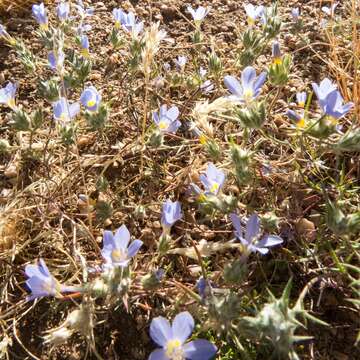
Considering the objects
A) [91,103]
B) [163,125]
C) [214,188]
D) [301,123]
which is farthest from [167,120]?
[301,123]

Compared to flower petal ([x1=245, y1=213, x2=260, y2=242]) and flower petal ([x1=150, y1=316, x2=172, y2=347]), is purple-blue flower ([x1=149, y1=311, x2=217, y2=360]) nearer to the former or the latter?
flower petal ([x1=150, y1=316, x2=172, y2=347])

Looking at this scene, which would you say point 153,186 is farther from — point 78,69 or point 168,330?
point 168,330

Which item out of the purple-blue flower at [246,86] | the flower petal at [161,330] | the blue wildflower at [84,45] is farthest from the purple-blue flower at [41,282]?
the blue wildflower at [84,45]

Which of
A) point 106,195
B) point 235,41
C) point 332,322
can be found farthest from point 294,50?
point 332,322

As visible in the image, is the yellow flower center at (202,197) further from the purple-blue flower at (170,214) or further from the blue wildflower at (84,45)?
the blue wildflower at (84,45)

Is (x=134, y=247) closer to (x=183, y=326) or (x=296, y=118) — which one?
(x=183, y=326)
